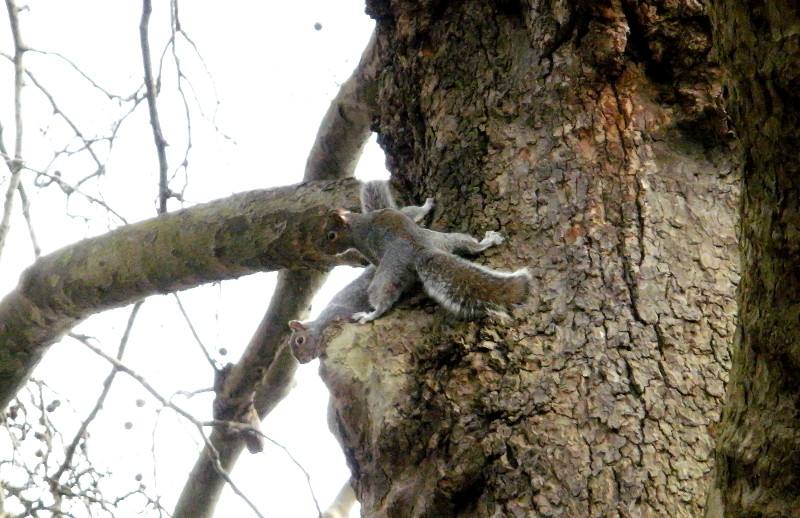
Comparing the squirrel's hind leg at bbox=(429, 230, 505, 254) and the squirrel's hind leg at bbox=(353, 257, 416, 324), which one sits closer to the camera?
the squirrel's hind leg at bbox=(429, 230, 505, 254)

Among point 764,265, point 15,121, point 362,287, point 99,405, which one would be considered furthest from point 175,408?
point 764,265

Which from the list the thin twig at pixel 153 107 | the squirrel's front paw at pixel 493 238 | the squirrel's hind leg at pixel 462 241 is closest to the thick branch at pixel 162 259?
the thin twig at pixel 153 107

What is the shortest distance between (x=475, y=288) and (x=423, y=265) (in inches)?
9.1

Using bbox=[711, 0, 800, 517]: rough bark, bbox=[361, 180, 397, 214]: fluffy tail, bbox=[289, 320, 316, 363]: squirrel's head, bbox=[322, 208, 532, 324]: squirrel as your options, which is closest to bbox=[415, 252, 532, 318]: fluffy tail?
bbox=[322, 208, 532, 324]: squirrel

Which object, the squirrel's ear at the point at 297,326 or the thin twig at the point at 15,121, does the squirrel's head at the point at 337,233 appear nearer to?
the squirrel's ear at the point at 297,326

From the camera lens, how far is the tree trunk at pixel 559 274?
4.17ft

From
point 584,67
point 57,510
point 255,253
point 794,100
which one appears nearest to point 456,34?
point 584,67

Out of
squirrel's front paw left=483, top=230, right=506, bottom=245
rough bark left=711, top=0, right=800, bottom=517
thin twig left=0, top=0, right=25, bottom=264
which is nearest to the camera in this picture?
rough bark left=711, top=0, right=800, bottom=517

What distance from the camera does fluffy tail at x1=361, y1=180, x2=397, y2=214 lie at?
6.85 ft

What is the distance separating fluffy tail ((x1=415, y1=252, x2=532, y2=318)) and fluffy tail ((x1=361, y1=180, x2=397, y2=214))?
1.58ft

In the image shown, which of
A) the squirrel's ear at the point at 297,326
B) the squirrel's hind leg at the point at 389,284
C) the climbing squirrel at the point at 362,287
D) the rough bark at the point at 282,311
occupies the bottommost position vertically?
the squirrel's hind leg at the point at 389,284

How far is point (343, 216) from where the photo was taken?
2.02 meters

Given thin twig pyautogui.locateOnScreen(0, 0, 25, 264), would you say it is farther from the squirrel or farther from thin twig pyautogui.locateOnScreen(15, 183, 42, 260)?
the squirrel

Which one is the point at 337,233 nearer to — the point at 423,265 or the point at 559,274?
the point at 423,265
